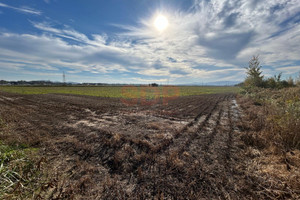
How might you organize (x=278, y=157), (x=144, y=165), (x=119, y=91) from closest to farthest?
1. (x=144, y=165)
2. (x=278, y=157)
3. (x=119, y=91)

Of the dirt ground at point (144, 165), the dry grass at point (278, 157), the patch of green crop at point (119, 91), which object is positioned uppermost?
the patch of green crop at point (119, 91)

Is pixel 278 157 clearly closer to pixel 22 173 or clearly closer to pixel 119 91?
pixel 22 173

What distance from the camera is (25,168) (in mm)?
2898

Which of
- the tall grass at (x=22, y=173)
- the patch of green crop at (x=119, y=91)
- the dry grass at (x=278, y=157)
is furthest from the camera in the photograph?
the patch of green crop at (x=119, y=91)

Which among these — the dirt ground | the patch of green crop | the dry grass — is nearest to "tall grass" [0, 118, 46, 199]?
the dirt ground

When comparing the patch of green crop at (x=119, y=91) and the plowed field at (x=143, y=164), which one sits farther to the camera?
the patch of green crop at (x=119, y=91)

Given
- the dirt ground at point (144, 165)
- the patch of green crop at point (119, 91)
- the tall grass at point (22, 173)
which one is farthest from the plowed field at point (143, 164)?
the patch of green crop at point (119, 91)

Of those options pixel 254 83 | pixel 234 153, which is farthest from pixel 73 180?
pixel 254 83

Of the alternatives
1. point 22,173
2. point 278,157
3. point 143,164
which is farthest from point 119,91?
point 278,157

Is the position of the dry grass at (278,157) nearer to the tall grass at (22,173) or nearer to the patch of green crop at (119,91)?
the tall grass at (22,173)

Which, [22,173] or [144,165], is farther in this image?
[144,165]

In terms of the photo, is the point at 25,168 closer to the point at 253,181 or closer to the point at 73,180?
the point at 73,180

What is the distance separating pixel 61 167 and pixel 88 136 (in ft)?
6.88

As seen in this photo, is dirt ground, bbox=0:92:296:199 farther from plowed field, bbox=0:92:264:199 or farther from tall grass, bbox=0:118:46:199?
tall grass, bbox=0:118:46:199
